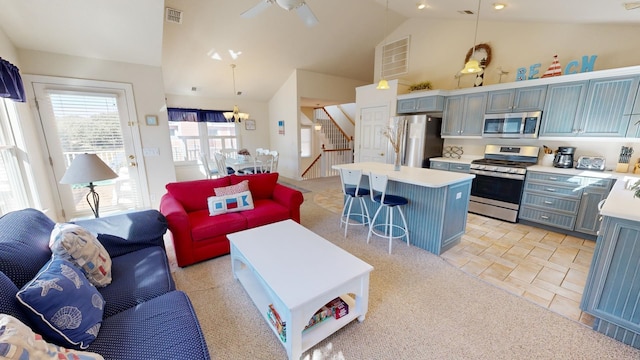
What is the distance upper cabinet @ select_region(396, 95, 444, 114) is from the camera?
4.50 meters

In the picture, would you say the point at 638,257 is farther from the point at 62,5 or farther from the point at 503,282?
the point at 62,5

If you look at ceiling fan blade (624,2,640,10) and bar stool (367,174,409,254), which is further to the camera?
Result: bar stool (367,174,409,254)

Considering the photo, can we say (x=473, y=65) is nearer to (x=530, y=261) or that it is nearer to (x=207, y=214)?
(x=530, y=261)

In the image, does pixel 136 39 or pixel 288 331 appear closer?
pixel 288 331

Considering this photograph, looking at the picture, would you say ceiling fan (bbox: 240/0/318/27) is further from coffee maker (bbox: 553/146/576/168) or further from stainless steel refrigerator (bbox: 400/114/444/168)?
coffee maker (bbox: 553/146/576/168)

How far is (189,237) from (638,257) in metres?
3.59

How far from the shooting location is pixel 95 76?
3.42 metres

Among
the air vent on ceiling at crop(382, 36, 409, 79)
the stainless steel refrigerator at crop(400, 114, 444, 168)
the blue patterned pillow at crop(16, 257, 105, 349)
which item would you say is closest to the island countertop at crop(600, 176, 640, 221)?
the stainless steel refrigerator at crop(400, 114, 444, 168)

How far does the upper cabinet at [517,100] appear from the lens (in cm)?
357

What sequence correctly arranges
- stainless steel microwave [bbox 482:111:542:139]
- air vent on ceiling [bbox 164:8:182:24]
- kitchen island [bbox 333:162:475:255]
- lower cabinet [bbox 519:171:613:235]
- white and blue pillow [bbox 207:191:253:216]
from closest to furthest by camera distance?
kitchen island [bbox 333:162:475:255] → white and blue pillow [bbox 207:191:253:216] → lower cabinet [bbox 519:171:613:235] → stainless steel microwave [bbox 482:111:542:139] → air vent on ceiling [bbox 164:8:182:24]

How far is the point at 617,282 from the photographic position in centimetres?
168

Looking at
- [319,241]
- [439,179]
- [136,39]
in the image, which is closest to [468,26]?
[439,179]

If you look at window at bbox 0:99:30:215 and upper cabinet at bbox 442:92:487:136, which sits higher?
upper cabinet at bbox 442:92:487:136

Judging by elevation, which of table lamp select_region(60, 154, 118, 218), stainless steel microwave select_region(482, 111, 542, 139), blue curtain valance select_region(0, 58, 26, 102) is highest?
blue curtain valance select_region(0, 58, 26, 102)
